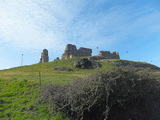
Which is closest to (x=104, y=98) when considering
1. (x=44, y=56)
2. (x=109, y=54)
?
(x=44, y=56)

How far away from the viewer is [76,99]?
9688 mm

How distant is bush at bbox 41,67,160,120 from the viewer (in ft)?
31.0

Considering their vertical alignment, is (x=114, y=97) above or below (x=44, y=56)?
below

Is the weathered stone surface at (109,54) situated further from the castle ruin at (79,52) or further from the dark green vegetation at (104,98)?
the dark green vegetation at (104,98)

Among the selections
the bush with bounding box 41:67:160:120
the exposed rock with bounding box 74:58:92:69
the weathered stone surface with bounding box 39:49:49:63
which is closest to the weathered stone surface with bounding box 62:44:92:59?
the weathered stone surface with bounding box 39:49:49:63

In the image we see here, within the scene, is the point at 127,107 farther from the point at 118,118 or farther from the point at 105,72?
the point at 105,72

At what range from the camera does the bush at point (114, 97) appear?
372 inches

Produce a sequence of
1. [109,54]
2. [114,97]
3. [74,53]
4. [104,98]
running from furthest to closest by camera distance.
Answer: [109,54] < [74,53] < [114,97] < [104,98]

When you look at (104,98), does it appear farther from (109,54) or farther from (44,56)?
(109,54)

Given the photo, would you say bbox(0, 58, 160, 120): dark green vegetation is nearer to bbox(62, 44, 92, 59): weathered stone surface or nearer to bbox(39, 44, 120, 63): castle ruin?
bbox(39, 44, 120, 63): castle ruin

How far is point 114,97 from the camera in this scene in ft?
31.6

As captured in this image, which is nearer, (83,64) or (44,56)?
(83,64)

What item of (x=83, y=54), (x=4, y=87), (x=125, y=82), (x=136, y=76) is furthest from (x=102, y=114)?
(x=83, y=54)

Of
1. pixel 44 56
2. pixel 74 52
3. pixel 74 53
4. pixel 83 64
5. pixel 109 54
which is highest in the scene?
pixel 74 52
